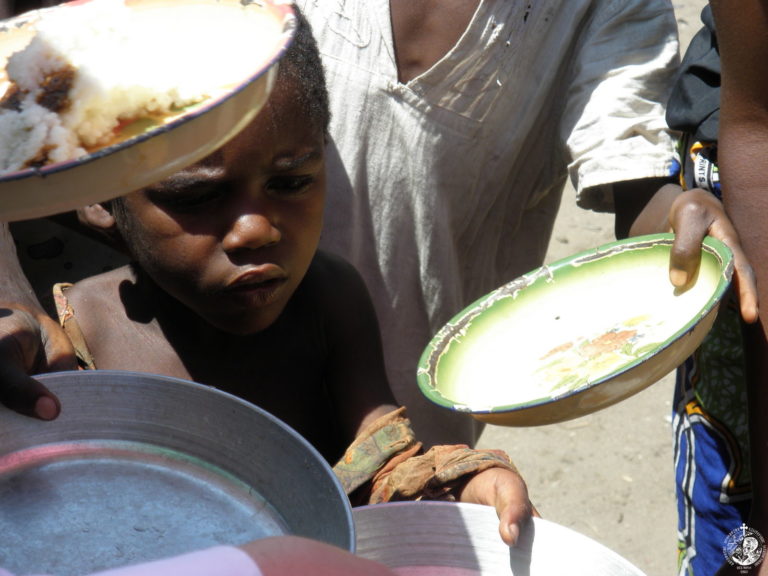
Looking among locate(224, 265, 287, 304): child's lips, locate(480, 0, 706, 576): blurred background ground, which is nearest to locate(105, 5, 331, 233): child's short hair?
locate(224, 265, 287, 304): child's lips

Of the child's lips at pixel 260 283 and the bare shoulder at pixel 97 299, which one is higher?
the child's lips at pixel 260 283

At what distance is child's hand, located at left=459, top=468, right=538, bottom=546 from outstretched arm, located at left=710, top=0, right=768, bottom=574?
16.0 inches

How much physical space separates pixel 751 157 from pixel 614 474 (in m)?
1.65

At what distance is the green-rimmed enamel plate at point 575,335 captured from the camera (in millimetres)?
1192

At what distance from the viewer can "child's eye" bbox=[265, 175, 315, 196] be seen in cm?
136

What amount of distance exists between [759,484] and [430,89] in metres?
0.78

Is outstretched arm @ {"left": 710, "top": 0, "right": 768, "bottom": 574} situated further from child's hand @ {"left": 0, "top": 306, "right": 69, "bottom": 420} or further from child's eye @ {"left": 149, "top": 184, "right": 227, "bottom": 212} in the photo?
child's hand @ {"left": 0, "top": 306, "right": 69, "bottom": 420}

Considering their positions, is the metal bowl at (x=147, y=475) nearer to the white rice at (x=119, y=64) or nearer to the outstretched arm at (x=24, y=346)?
the outstretched arm at (x=24, y=346)

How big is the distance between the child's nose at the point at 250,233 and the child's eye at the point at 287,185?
54 mm

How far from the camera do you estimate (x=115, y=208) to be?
Answer: 4.81 ft

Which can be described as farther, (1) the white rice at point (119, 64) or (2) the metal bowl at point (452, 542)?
(2) the metal bowl at point (452, 542)

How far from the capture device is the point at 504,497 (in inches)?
46.4

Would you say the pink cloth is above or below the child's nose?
above

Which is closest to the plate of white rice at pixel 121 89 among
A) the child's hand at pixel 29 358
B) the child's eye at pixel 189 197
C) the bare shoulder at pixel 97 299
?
the child's hand at pixel 29 358
